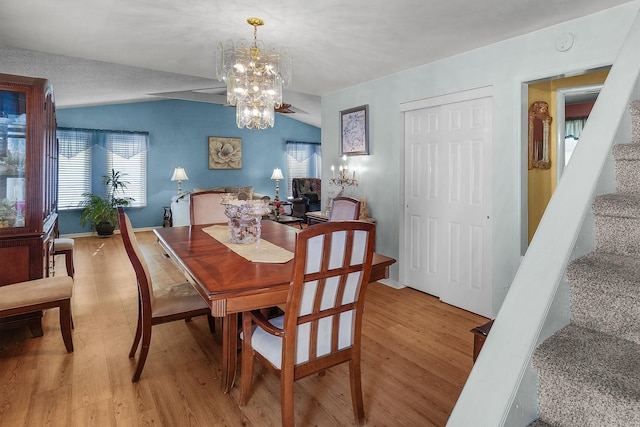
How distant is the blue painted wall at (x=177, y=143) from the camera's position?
7.21m

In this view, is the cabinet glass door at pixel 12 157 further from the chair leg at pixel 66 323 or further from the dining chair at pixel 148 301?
the dining chair at pixel 148 301

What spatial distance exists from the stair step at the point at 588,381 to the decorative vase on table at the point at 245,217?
1746 millimetres

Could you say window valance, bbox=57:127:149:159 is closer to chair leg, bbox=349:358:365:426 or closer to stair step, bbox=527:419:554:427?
chair leg, bbox=349:358:365:426

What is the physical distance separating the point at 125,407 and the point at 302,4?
2.62 m

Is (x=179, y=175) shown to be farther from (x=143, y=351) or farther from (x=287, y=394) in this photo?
(x=287, y=394)

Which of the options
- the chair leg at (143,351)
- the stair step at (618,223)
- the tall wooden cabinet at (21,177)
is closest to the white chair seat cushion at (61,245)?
the tall wooden cabinet at (21,177)

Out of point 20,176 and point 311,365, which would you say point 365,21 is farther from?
point 20,176

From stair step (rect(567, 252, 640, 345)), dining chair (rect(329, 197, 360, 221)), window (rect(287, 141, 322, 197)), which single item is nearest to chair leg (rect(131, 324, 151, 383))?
dining chair (rect(329, 197, 360, 221))

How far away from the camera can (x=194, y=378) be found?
7.23 ft

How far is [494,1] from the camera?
2.36 meters

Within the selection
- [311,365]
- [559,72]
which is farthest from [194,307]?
[559,72]

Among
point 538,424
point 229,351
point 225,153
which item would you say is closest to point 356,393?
point 229,351

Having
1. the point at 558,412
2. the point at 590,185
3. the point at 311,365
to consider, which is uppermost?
the point at 590,185

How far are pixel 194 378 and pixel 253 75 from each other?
89.1 inches
